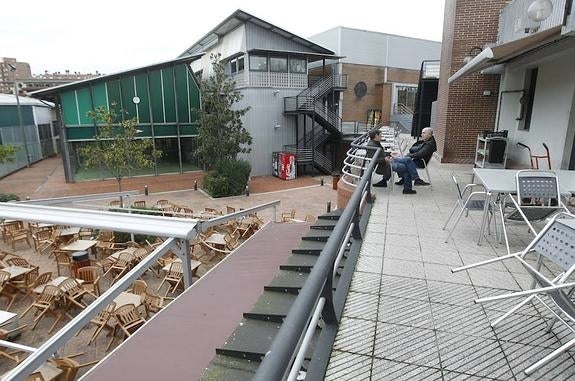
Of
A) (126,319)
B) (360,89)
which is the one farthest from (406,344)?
(360,89)

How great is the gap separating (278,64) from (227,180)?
9512 millimetres

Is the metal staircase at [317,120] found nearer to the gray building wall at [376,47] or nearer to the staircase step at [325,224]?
the gray building wall at [376,47]

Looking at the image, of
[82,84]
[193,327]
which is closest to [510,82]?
[193,327]

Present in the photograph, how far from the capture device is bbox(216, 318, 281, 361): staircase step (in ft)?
7.64

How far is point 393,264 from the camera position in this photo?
3580 mm

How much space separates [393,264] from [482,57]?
428cm

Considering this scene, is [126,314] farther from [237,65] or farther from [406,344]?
[237,65]

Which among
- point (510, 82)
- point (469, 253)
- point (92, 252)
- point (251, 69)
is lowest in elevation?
point (92, 252)

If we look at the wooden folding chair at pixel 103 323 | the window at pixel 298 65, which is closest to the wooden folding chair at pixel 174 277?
the wooden folding chair at pixel 103 323

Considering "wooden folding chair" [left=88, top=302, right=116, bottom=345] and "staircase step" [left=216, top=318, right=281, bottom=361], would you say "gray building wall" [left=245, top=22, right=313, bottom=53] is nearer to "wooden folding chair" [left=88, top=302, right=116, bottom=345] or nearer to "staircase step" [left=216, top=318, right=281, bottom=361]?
"wooden folding chair" [left=88, top=302, right=116, bottom=345]

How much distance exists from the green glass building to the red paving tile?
3.21 feet

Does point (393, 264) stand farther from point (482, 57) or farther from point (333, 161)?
point (333, 161)

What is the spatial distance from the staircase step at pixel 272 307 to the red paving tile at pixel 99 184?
15.4m

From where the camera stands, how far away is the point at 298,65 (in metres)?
23.3
